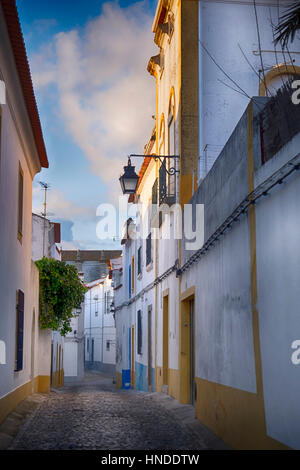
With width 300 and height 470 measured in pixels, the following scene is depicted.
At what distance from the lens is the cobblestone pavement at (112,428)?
7777 millimetres

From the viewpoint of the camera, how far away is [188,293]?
11.7 meters

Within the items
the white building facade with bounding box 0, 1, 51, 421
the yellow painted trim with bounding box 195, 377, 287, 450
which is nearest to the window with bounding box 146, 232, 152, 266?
the white building facade with bounding box 0, 1, 51, 421

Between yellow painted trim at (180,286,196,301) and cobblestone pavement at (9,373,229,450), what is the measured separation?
6.77 ft

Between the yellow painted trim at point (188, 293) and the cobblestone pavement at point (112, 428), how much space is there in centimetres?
206

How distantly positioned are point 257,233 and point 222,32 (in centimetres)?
831

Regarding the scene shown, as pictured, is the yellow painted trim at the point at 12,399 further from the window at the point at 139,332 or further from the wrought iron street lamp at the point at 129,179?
the window at the point at 139,332

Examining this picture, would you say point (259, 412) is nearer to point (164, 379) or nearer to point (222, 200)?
point (222, 200)

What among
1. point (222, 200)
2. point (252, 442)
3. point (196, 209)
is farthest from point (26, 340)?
point (252, 442)

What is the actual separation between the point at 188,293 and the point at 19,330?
3.18 metres

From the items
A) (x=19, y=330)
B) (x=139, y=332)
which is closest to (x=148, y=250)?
(x=139, y=332)

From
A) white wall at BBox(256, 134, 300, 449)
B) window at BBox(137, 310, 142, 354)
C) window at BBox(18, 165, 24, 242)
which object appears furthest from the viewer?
window at BBox(137, 310, 142, 354)

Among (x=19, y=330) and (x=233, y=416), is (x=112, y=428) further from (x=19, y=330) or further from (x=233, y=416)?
(x=19, y=330)

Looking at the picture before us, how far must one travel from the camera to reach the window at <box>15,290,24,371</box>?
36.1ft

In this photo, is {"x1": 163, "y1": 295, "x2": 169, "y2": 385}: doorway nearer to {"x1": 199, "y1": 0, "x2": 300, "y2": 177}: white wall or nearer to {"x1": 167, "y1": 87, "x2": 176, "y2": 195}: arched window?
{"x1": 167, "y1": 87, "x2": 176, "y2": 195}: arched window
